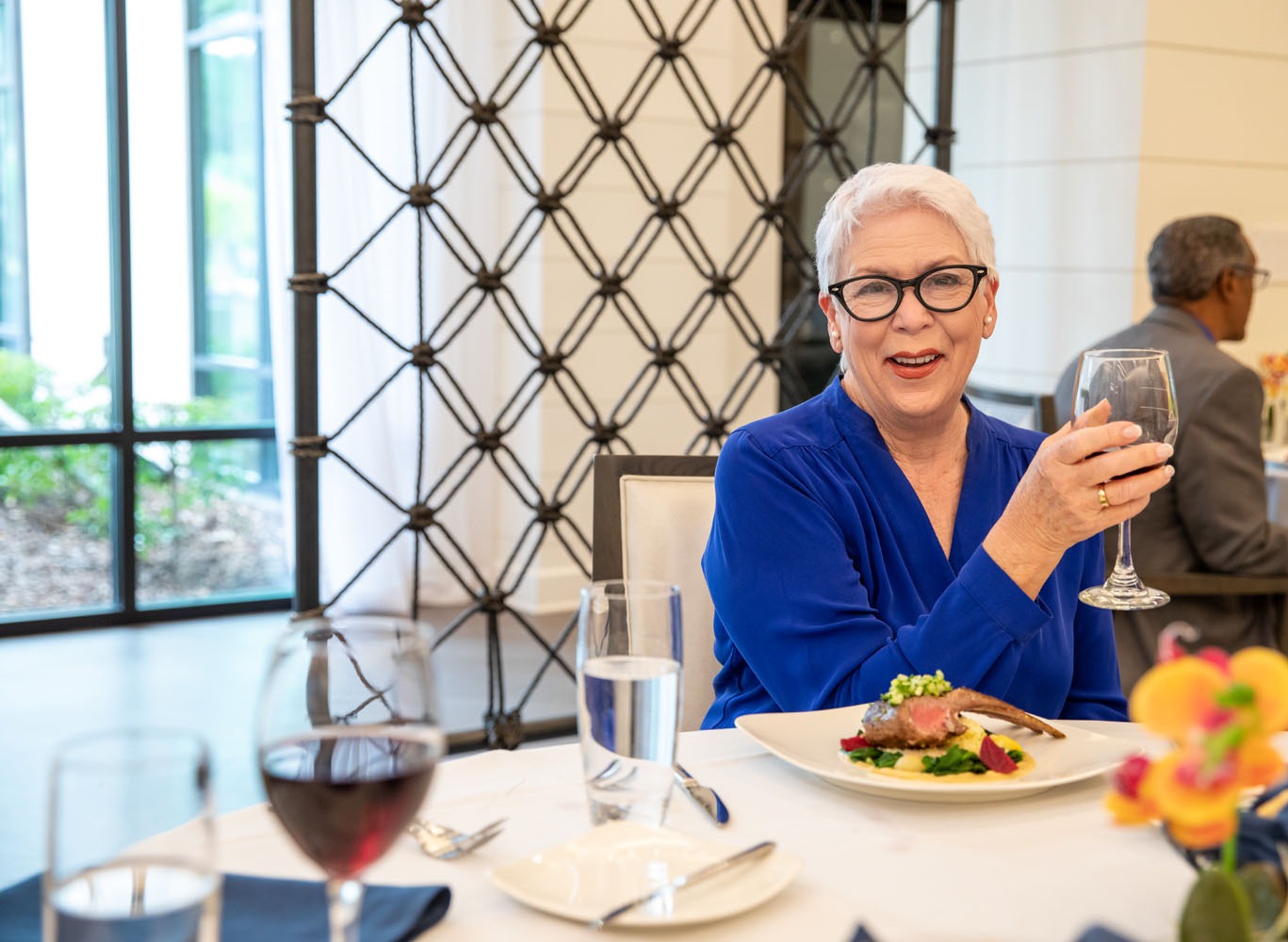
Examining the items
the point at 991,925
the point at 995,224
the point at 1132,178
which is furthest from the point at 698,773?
the point at 995,224

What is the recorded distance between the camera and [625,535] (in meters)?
1.64

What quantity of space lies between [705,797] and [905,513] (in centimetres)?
66

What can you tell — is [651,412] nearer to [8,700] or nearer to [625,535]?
[8,700]

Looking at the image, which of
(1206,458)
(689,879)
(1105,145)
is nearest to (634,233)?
(1105,145)

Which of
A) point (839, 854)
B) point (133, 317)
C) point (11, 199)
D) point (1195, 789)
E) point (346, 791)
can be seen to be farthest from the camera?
point (133, 317)

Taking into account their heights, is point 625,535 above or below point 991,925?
above

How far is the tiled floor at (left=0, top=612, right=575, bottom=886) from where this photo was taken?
325cm

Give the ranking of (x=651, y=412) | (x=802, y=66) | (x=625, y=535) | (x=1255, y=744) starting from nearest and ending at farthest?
(x=1255, y=744), (x=625, y=535), (x=651, y=412), (x=802, y=66)

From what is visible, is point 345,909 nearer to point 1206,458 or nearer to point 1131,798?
point 1131,798

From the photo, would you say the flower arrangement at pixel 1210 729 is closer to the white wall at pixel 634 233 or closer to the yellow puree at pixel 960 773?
the yellow puree at pixel 960 773

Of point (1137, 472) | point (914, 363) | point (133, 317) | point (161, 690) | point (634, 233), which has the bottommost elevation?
point (161, 690)

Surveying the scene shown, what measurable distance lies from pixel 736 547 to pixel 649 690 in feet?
2.09

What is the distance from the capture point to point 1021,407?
9.03 feet

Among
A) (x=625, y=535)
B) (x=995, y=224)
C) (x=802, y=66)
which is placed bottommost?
(x=625, y=535)
